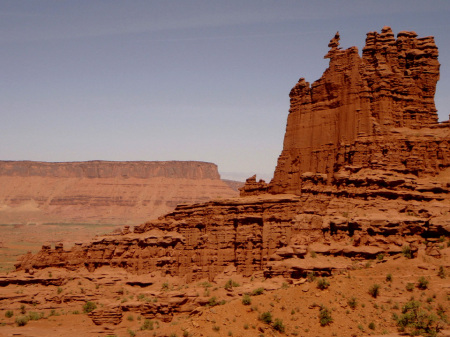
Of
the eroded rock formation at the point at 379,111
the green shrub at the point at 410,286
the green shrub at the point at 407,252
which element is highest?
the eroded rock formation at the point at 379,111

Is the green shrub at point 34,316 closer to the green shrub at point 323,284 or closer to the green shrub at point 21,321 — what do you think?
the green shrub at point 21,321

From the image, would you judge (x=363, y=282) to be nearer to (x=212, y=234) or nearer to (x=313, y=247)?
(x=313, y=247)

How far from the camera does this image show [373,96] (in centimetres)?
5003

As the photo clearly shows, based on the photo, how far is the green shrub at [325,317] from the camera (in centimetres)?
3550

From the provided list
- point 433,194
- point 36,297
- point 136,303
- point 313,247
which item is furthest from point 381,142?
point 36,297

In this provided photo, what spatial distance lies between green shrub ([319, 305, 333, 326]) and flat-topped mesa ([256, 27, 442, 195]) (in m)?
14.3

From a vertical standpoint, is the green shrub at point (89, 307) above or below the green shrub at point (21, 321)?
above

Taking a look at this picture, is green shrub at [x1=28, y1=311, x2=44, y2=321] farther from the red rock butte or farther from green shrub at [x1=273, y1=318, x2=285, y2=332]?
green shrub at [x1=273, y1=318, x2=285, y2=332]

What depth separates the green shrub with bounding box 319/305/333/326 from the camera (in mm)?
35500

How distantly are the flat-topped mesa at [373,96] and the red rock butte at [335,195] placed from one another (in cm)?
8

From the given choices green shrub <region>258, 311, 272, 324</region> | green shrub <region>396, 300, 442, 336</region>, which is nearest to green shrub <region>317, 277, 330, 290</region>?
green shrub <region>258, 311, 272, 324</region>

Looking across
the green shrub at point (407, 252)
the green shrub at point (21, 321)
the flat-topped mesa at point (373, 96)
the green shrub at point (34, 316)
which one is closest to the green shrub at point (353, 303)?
the green shrub at point (407, 252)

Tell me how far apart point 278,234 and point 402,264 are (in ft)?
57.8

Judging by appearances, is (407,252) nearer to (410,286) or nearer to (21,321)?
(410,286)
